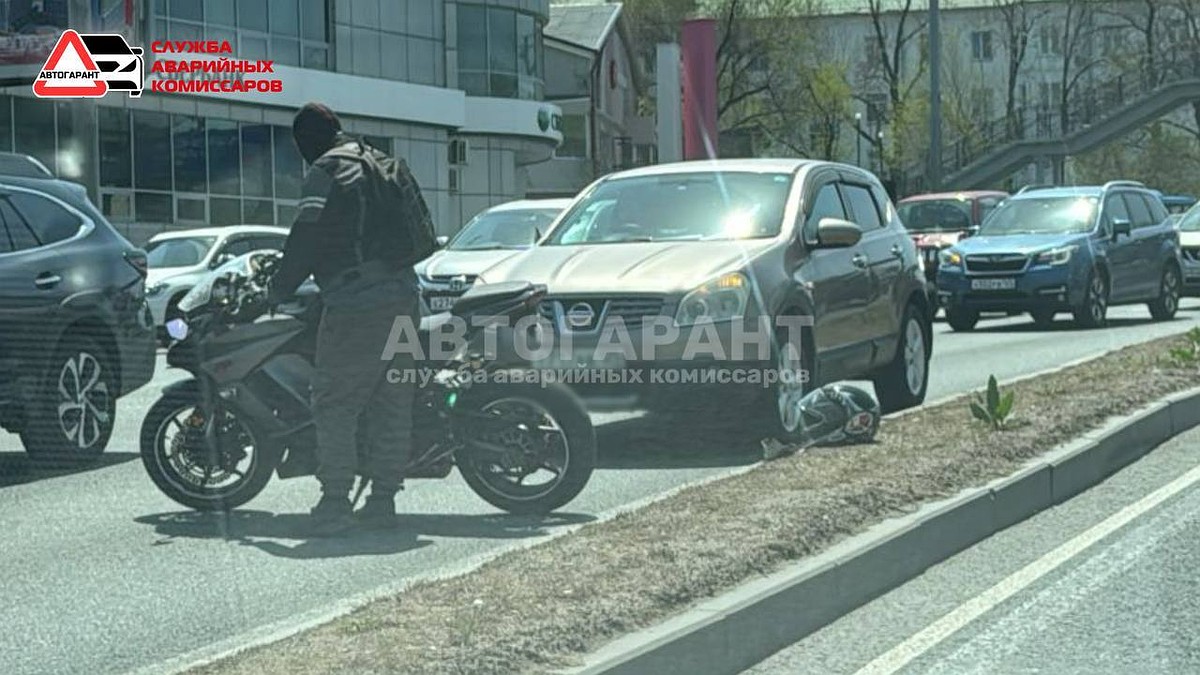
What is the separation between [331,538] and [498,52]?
48.2m

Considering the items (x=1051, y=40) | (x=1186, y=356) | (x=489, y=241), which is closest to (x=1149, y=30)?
(x=1051, y=40)

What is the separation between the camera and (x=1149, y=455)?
1074 cm

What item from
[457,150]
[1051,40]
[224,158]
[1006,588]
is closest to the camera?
[1006,588]

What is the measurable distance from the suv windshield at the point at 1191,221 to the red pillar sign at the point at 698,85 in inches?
304

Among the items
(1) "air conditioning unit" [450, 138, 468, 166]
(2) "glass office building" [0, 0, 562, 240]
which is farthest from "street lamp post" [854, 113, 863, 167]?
(1) "air conditioning unit" [450, 138, 468, 166]

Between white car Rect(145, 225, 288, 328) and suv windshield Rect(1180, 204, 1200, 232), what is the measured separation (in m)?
14.1

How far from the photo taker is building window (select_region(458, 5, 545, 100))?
54156 mm

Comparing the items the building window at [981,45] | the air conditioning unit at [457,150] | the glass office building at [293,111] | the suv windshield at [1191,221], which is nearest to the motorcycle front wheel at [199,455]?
the suv windshield at [1191,221]

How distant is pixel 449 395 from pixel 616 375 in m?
2.09

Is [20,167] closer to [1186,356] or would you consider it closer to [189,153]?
[1186,356]

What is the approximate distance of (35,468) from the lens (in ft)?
35.1

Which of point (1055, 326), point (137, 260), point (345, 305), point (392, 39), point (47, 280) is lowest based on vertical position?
point (1055, 326)

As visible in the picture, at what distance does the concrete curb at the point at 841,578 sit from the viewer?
5453 mm

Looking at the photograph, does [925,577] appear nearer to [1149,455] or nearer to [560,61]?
[1149,455]
